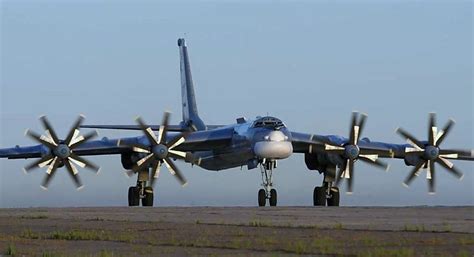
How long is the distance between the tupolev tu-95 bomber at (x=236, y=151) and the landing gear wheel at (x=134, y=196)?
0.05 metres

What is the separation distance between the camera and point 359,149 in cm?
4741

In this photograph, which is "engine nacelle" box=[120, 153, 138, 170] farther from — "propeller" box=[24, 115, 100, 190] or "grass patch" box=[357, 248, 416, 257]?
"grass patch" box=[357, 248, 416, 257]

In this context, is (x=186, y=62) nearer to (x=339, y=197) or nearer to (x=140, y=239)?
(x=339, y=197)

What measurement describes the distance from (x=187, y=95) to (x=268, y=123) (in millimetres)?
15586

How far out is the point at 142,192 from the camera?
1900 inches

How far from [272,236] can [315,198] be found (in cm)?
2832

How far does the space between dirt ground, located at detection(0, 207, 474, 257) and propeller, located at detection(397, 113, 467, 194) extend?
69.5ft

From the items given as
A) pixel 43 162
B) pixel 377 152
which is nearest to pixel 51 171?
pixel 43 162

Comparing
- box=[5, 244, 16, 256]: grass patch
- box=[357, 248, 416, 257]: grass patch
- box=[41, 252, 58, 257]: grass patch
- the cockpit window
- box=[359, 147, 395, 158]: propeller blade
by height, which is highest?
the cockpit window

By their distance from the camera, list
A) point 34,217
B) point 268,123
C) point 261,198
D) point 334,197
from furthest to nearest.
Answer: point 334,197 < point 268,123 < point 261,198 < point 34,217

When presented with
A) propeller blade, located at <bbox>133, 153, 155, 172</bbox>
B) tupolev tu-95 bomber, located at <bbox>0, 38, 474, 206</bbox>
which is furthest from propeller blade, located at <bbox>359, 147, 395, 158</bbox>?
propeller blade, located at <bbox>133, 153, 155, 172</bbox>

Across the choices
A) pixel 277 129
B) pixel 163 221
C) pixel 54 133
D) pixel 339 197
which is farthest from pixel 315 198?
pixel 163 221

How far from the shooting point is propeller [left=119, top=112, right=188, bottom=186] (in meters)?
46.2

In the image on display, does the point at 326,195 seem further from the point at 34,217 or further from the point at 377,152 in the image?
the point at 34,217
